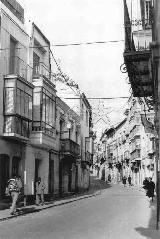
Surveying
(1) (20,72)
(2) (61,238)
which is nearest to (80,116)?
(1) (20,72)

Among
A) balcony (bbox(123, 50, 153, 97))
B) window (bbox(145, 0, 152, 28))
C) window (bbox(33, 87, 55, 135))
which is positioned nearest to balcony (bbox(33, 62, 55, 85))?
window (bbox(33, 87, 55, 135))

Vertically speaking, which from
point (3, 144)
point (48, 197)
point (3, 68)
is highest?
point (3, 68)

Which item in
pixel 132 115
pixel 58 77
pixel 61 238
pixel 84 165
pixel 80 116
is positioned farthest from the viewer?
pixel 132 115

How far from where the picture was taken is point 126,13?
12.7 meters

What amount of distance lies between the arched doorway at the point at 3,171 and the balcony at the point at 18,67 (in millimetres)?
3792

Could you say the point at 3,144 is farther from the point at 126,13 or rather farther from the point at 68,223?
the point at 126,13

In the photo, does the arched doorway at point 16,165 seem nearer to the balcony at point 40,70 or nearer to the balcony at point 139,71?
the balcony at point 40,70

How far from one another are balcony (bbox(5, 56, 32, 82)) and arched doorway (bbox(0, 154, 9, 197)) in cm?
379

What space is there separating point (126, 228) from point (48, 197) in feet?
47.1

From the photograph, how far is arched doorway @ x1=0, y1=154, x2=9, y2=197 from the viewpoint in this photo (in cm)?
1931

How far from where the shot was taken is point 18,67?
2166 centimetres

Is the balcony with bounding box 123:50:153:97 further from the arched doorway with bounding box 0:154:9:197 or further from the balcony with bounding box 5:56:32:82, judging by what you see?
the arched doorway with bounding box 0:154:9:197

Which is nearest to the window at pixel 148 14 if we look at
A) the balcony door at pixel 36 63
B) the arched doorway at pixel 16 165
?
the balcony door at pixel 36 63

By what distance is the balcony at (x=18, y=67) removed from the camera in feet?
68.0
